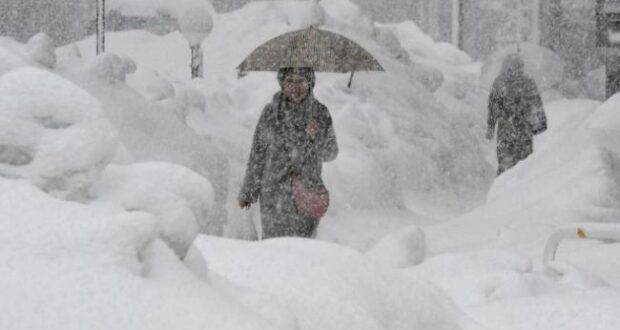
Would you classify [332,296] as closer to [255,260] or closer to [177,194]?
[255,260]

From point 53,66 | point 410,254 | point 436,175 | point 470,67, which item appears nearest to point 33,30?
point 470,67

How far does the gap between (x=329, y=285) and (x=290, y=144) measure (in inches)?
137

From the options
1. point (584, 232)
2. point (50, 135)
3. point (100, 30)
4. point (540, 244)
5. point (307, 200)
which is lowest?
point (540, 244)

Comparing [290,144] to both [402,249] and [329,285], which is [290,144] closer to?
[402,249]

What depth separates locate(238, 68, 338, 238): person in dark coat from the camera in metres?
6.43

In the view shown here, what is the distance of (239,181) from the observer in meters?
9.95

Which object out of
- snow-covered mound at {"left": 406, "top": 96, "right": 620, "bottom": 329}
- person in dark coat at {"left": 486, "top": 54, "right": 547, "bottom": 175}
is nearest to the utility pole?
person in dark coat at {"left": 486, "top": 54, "right": 547, "bottom": 175}

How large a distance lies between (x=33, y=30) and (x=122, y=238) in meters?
19.8

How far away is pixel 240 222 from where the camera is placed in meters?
8.85

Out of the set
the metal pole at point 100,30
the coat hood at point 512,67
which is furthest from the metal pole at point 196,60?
the coat hood at point 512,67

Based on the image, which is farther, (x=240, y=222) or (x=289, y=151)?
(x=240, y=222)

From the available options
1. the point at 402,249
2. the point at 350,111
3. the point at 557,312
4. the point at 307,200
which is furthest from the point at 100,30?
the point at 557,312

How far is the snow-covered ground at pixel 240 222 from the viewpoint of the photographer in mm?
2098

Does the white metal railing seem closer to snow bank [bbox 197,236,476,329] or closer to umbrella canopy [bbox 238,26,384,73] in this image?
snow bank [bbox 197,236,476,329]
